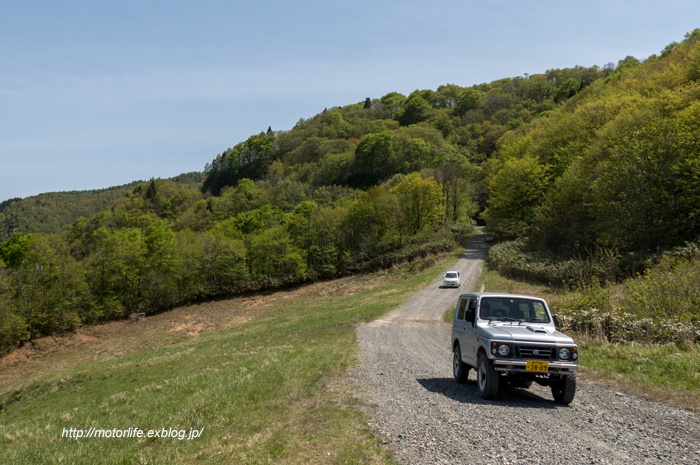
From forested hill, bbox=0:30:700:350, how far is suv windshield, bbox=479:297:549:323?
29.5 metres

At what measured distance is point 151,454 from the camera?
20.0 ft

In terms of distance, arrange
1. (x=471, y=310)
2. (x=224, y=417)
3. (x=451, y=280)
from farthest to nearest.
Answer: (x=451, y=280), (x=471, y=310), (x=224, y=417)

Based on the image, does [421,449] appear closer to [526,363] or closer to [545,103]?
[526,363]

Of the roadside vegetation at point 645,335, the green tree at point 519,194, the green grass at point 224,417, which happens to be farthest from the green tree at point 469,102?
the green grass at point 224,417

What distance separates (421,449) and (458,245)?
207 feet

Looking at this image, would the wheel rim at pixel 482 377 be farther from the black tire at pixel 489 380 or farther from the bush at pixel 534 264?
the bush at pixel 534 264

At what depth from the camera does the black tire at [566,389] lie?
28.8 feet

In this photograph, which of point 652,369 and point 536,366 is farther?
point 652,369

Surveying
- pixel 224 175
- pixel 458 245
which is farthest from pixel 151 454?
pixel 224 175

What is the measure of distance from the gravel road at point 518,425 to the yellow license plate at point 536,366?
2.85 feet

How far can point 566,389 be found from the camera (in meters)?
8.83

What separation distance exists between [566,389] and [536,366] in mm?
1031

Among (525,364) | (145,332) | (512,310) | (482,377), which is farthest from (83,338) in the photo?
(525,364)

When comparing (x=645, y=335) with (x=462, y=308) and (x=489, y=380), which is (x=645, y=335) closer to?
(x=462, y=308)
